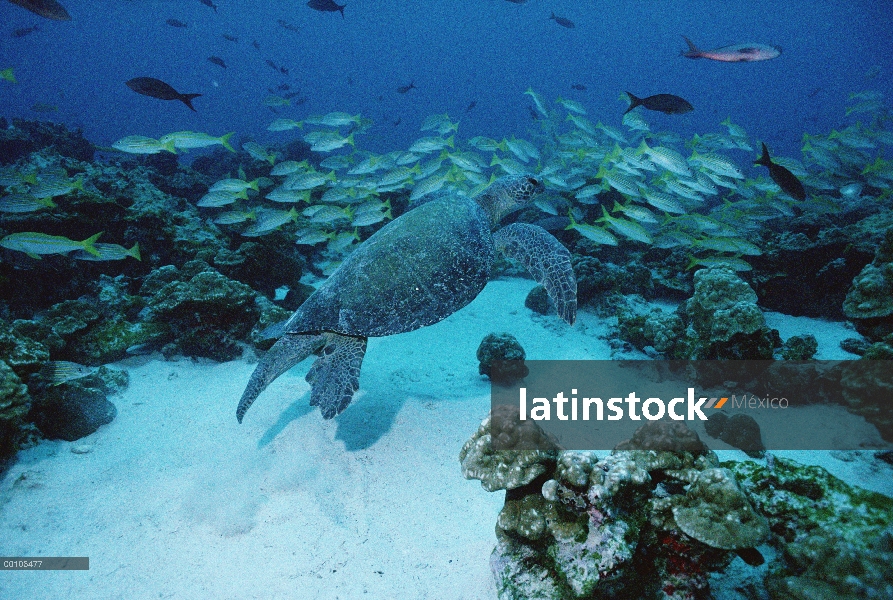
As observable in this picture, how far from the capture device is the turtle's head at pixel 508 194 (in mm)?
5340

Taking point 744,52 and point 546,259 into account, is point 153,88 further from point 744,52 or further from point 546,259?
point 744,52

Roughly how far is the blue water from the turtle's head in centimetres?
4228

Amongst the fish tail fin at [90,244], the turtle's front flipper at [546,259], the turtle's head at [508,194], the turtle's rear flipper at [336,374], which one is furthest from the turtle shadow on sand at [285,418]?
the turtle's head at [508,194]

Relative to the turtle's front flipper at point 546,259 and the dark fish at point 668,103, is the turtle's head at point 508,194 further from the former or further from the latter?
the dark fish at point 668,103

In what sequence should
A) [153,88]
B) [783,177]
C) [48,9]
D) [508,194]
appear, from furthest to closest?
[153,88] → [508,194] → [783,177] → [48,9]

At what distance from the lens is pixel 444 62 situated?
9062cm

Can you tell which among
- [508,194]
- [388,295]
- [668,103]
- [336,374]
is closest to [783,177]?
[668,103]

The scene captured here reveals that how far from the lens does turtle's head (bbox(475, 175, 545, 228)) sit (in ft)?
17.5

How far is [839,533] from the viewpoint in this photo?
1.76m

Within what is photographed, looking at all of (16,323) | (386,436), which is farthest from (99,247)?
(386,436)

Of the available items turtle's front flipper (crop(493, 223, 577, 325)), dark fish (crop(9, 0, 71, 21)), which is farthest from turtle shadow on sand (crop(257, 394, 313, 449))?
dark fish (crop(9, 0, 71, 21))

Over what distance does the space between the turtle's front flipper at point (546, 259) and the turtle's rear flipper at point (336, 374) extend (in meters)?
2.14

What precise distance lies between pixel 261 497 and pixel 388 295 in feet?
6.89

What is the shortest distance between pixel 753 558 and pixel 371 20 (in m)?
115
